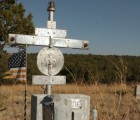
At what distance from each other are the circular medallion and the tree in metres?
12.1

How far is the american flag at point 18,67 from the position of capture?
5375 mm

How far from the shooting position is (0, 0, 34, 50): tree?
1770 cm

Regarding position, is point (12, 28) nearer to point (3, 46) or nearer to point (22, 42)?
point (3, 46)

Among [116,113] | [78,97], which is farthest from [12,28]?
[78,97]

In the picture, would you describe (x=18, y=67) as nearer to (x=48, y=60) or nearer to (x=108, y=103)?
(x=48, y=60)

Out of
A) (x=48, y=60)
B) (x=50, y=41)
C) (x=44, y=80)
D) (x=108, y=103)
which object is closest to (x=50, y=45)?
(x=50, y=41)

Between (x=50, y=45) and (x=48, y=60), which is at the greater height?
(x=50, y=45)

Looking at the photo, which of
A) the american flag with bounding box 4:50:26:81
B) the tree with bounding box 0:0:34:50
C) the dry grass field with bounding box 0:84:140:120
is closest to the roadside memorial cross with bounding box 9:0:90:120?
the american flag with bounding box 4:50:26:81

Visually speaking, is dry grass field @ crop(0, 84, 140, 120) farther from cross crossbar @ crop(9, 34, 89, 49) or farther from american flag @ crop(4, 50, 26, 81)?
cross crossbar @ crop(9, 34, 89, 49)

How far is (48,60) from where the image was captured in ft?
18.8

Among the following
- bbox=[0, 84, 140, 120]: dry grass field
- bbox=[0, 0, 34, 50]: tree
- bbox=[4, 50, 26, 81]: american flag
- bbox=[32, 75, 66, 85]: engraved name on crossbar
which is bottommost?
bbox=[0, 84, 140, 120]: dry grass field

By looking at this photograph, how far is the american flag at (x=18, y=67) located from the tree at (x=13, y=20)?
12.1m

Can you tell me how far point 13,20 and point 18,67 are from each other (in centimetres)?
1281

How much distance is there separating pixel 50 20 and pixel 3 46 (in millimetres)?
11921
